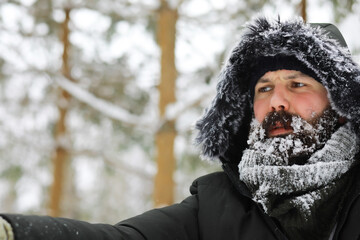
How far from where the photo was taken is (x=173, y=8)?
6.03 m

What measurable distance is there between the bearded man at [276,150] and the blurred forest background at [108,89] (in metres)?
2.55

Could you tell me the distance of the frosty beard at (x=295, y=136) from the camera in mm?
1994

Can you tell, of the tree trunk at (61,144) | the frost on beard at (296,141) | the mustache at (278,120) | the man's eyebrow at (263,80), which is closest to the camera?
the frost on beard at (296,141)

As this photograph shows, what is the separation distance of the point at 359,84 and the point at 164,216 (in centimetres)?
127

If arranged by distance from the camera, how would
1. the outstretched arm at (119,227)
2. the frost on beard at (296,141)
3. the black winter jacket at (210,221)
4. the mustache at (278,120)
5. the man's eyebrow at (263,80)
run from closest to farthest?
the outstretched arm at (119,227) < the black winter jacket at (210,221) < the frost on beard at (296,141) < the mustache at (278,120) < the man's eyebrow at (263,80)

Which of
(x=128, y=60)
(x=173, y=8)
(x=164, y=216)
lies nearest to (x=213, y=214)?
(x=164, y=216)

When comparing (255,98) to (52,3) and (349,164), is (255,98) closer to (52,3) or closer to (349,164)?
(349,164)

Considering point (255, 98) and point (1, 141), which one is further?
point (1, 141)

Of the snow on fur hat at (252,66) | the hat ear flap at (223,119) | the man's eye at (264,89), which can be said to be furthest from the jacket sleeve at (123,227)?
the man's eye at (264,89)

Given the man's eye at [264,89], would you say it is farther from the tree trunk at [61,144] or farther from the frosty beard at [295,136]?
the tree trunk at [61,144]

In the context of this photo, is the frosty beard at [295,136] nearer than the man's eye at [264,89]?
Yes

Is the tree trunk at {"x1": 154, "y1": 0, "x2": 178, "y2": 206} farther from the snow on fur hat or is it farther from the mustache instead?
the mustache

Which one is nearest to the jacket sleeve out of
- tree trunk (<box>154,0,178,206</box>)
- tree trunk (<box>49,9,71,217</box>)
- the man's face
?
the man's face

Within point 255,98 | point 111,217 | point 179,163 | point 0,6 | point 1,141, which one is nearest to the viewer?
point 255,98
